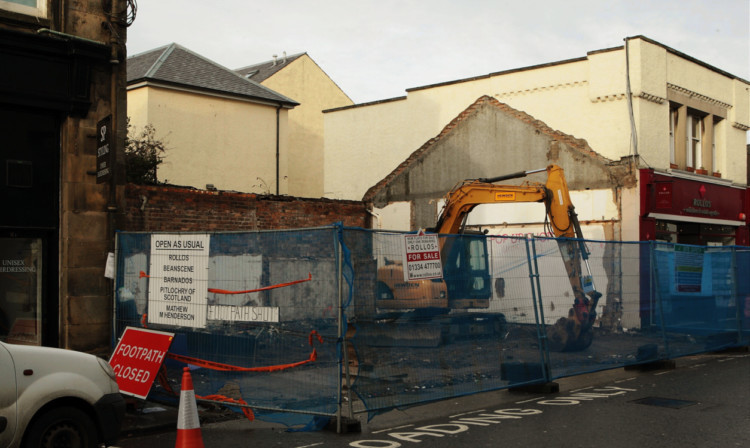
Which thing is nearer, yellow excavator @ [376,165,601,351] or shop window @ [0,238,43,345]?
yellow excavator @ [376,165,601,351]

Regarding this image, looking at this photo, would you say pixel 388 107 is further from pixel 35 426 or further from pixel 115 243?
pixel 35 426

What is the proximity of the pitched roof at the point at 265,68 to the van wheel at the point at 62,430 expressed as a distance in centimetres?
3085

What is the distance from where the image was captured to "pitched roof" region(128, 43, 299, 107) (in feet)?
92.0

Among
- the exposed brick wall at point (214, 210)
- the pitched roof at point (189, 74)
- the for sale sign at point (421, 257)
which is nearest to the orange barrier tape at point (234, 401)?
the for sale sign at point (421, 257)

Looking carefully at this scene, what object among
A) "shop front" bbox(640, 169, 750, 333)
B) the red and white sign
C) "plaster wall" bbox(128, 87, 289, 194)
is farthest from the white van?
"plaster wall" bbox(128, 87, 289, 194)

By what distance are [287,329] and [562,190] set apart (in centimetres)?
983

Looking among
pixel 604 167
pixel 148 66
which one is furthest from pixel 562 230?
pixel 148 66

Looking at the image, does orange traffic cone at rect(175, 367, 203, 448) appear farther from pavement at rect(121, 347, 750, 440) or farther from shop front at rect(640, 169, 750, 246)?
shop front at rect(640, 169, 750, 246)

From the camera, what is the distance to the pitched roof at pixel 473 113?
71.6 feet

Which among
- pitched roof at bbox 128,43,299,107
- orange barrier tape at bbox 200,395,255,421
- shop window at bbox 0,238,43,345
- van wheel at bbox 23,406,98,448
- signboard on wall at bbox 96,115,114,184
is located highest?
pitched roof at bbox 128,43,299,107

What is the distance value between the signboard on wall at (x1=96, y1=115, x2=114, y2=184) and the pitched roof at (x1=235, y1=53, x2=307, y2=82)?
25065mm

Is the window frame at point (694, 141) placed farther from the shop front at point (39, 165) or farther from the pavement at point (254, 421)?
the shop front at point (39, 165)

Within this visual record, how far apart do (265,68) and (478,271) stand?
31.2 m

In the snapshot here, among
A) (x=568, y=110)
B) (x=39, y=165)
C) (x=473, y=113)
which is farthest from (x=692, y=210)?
(x=39, y=165)
